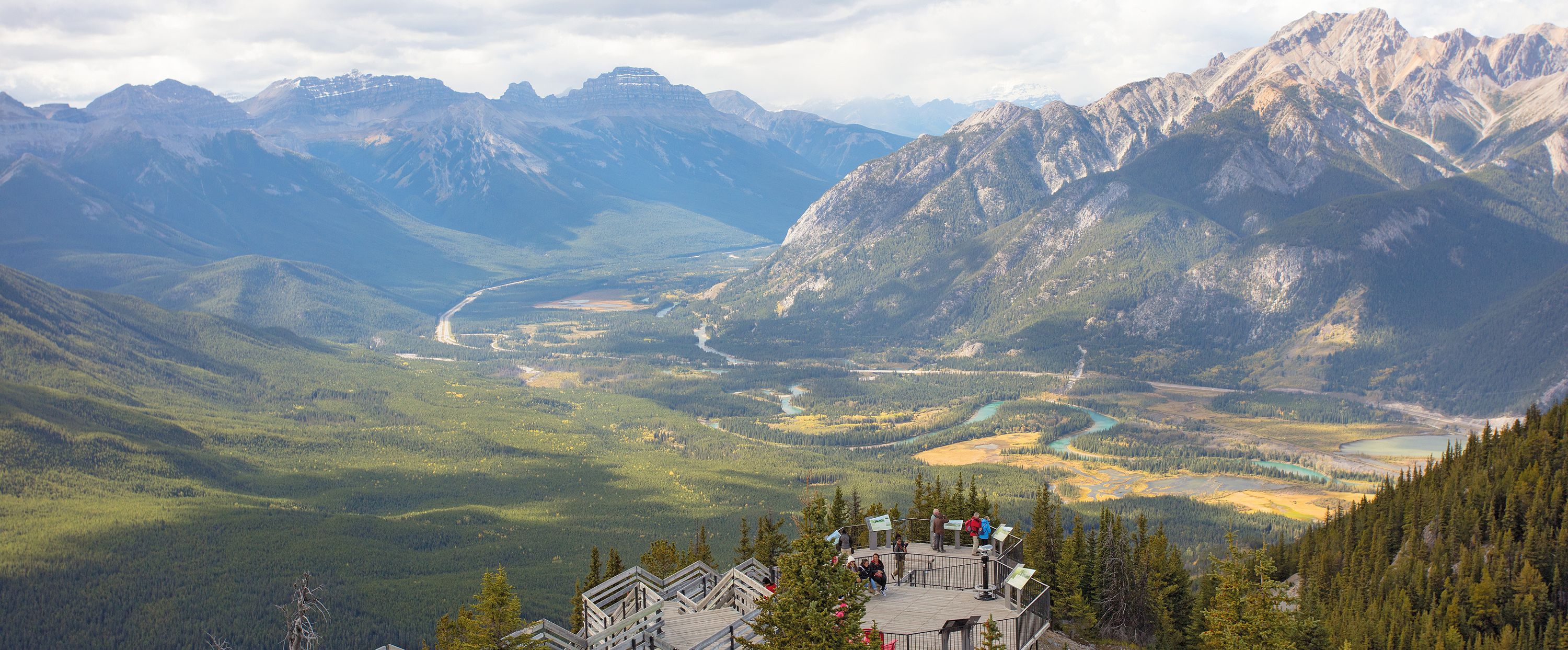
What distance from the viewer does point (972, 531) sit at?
238ft

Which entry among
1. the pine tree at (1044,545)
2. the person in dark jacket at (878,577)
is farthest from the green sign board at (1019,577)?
the pine tree at (1044,545)

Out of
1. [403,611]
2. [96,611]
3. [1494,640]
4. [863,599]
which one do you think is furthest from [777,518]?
[863,599]

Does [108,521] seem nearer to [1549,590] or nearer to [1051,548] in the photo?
[1051,548]

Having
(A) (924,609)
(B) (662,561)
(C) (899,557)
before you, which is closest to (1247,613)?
(A) (924,609)

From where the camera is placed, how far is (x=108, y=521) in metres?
160

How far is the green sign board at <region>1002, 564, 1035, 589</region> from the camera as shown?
6112 centimetres

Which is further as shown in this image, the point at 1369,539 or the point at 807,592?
the point at 1369,539

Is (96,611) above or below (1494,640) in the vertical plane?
below

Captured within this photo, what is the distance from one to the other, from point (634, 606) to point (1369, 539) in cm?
8372

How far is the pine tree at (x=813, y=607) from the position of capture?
5219 cm

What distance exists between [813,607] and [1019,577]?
590 inches

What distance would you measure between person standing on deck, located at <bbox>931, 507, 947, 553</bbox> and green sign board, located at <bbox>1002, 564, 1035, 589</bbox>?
1034 cm

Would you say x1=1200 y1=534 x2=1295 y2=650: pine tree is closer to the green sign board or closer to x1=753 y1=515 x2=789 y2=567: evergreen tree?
the green sign board

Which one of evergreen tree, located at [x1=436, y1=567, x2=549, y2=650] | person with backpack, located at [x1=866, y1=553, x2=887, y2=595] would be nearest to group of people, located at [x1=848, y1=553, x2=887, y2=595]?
person with backpack, located at [x1=866, y1=553, x2=887, y2=595]
